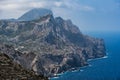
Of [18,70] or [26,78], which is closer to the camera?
[26,78]

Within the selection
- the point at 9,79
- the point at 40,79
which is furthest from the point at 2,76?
the point at 40,79

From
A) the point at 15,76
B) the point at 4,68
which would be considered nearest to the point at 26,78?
the point at 15,76

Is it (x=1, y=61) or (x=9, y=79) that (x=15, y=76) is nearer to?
(x=9, y=79)

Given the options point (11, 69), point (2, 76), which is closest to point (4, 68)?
point (11, 69)

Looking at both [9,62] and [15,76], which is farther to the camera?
[9,62]

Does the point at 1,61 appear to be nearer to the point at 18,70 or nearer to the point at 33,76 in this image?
the point at 18,70

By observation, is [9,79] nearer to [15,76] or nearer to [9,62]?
[15,76]

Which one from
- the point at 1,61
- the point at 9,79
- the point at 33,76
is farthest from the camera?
the point at 1,61

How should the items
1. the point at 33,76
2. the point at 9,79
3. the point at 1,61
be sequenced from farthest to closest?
the point at 1,61
the point at 33,76
the point at 9,79
